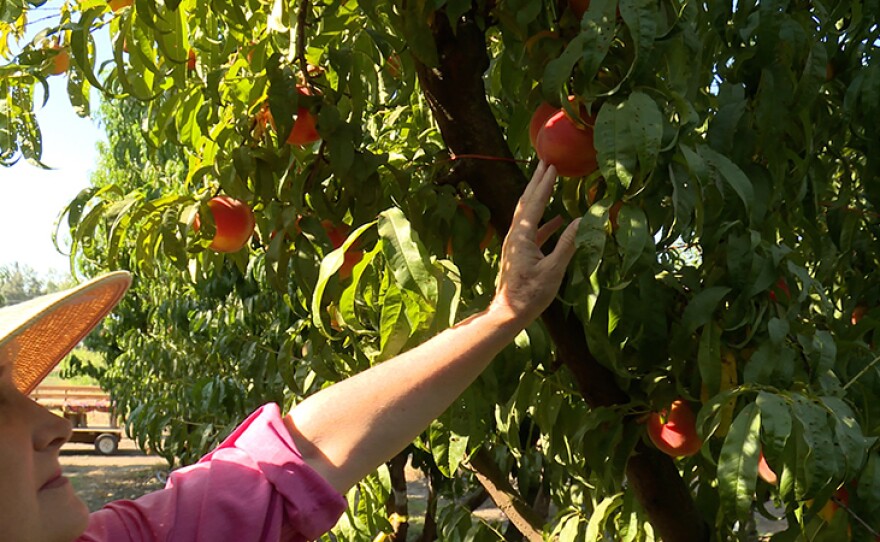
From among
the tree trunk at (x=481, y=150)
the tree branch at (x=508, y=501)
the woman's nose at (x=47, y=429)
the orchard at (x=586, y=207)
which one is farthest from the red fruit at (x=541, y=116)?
the tree branch at (x=508, y=501)

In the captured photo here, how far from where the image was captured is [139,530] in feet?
2.74

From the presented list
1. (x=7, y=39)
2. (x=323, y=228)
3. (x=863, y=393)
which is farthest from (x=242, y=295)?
(x=863, y=393)

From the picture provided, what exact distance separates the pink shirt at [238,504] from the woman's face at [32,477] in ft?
0.32

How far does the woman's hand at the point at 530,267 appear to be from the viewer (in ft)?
3.12

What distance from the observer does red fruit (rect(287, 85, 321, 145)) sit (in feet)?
3.93

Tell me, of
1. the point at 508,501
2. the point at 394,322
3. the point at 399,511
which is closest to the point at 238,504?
the point at 394,322

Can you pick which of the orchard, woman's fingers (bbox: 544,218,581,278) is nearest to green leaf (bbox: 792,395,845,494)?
the orchard

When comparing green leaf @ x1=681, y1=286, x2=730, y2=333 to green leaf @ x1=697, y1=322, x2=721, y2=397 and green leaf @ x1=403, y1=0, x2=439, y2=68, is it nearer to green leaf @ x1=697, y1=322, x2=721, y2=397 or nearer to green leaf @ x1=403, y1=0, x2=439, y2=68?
green leaf @ x1=697, y1=322, x2=721, y2=397

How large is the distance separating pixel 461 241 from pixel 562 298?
0.13 m

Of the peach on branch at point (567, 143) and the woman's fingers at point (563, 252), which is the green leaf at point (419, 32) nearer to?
the peach on branch at point (567, 143)

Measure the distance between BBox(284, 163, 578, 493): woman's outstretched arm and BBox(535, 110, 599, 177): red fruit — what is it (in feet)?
0.35

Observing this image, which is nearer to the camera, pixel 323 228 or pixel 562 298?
pixel 562 298

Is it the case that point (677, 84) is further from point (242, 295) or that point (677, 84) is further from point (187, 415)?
point (187, 415)

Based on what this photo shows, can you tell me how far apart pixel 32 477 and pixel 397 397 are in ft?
1.10
